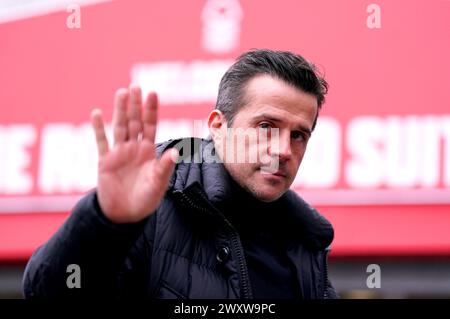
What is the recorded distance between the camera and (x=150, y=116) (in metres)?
1.35

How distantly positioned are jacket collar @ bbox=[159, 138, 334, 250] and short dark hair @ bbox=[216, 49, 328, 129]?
0.14m

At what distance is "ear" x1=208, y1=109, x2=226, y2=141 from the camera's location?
1.88 meters

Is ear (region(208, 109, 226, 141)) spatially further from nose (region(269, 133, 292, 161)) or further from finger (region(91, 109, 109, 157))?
finger (region(91, 109, 109, 157))

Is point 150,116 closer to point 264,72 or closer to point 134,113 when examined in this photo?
point 134,113

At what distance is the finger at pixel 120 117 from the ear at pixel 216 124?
1.77 feet

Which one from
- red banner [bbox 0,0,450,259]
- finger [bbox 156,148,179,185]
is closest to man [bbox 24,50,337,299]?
finger [bbox 156,148,179,185]

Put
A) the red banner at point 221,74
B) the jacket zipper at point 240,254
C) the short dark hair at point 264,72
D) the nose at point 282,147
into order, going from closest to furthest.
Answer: the jacket zipper at point 240,254 < the nose at point 282,147 < the short dark hair at point 264,72 < the red banner at point 221,74

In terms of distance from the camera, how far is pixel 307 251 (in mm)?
1866

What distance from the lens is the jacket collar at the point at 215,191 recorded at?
1610mm

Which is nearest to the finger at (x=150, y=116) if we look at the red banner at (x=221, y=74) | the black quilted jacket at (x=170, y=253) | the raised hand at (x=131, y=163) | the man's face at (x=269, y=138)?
the raised hand at (x=131, y=163)

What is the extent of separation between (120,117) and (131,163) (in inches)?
3.8

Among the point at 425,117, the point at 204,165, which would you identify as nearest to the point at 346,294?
the point at 425,117

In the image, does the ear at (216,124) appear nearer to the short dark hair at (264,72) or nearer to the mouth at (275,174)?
the short dark hair at (264,72)
